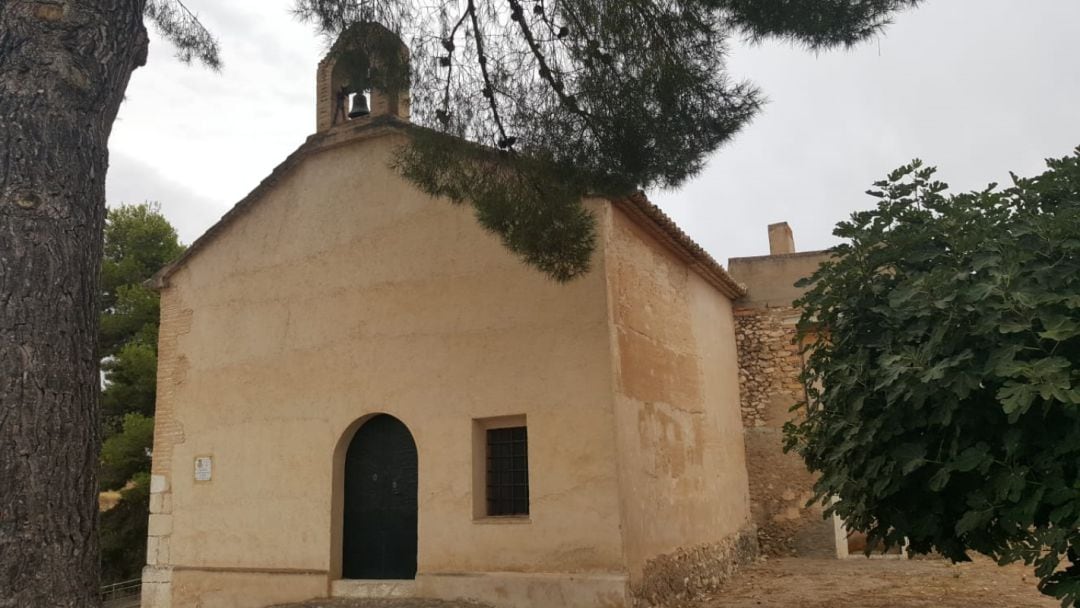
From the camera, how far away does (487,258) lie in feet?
28.4

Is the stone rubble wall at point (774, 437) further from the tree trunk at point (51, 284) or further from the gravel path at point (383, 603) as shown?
the tree trunk at point (51, 284)

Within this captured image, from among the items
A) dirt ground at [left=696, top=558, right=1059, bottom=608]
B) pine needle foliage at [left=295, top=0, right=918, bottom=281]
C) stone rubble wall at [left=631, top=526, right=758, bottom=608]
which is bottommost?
dirt ground at [left=696, top=558, right=1059, bottom=608]

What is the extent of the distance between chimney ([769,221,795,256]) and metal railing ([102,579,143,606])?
14479 mm

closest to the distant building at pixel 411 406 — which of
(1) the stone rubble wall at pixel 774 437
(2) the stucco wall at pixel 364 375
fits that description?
(2) the stucco wall at pixel 364 375

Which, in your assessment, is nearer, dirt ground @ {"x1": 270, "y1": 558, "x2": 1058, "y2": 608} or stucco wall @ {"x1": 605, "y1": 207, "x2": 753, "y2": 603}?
stucco wall @ {"x1": 605, "y1": 207, "x2": 753, "y2": 603}

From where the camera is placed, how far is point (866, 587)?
9.69m

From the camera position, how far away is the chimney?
1583 cm

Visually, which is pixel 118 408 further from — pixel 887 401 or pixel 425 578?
pixel 887 401

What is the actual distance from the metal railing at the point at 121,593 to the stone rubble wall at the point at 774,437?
12.6 m

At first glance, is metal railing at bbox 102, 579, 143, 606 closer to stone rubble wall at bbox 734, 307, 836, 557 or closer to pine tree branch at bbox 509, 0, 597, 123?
stone rubble wall at bbox 734, 307, 836, 557

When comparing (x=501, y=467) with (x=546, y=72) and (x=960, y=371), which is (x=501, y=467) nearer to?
(x=546, y=72)

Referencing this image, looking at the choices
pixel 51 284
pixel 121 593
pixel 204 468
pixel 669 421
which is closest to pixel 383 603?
pixel 204 468

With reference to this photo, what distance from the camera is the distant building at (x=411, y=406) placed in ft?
25.8

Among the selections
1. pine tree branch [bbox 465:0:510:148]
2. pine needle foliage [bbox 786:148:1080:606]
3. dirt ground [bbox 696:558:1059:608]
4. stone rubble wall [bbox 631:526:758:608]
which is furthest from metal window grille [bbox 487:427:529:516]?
pine needle foliage [bbox 786:148:1080:606]
